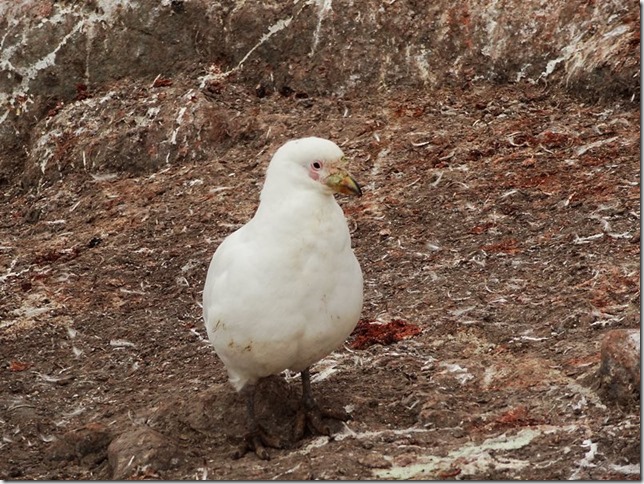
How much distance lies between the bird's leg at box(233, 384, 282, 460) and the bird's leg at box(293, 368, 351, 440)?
0.60 ft

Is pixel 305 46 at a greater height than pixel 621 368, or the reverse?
pixel 305 46

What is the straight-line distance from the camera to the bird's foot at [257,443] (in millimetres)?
7359

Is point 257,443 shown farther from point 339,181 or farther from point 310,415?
point 339,181

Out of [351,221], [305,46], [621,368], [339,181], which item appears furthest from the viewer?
[305,46]

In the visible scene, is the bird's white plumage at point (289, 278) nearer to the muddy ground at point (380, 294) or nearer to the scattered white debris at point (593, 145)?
the muddy ground at point (380, 294)

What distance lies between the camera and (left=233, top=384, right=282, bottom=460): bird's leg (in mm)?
7337

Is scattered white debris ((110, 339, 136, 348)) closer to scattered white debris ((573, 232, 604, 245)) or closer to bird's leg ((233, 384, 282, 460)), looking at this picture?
bird's leg ((233, 384, 282, 460))

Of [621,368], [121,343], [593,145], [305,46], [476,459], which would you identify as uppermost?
[305,46]

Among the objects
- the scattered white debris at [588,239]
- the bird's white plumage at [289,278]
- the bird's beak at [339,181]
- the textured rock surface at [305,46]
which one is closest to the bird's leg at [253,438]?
the bird's white plumage at [289,278]

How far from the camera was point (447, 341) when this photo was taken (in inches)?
336

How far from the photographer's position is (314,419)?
7.55 metres

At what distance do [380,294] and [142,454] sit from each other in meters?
2.91

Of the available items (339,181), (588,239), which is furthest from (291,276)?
(588,239)

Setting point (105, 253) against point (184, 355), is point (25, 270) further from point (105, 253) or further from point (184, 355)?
point (184, 355)
